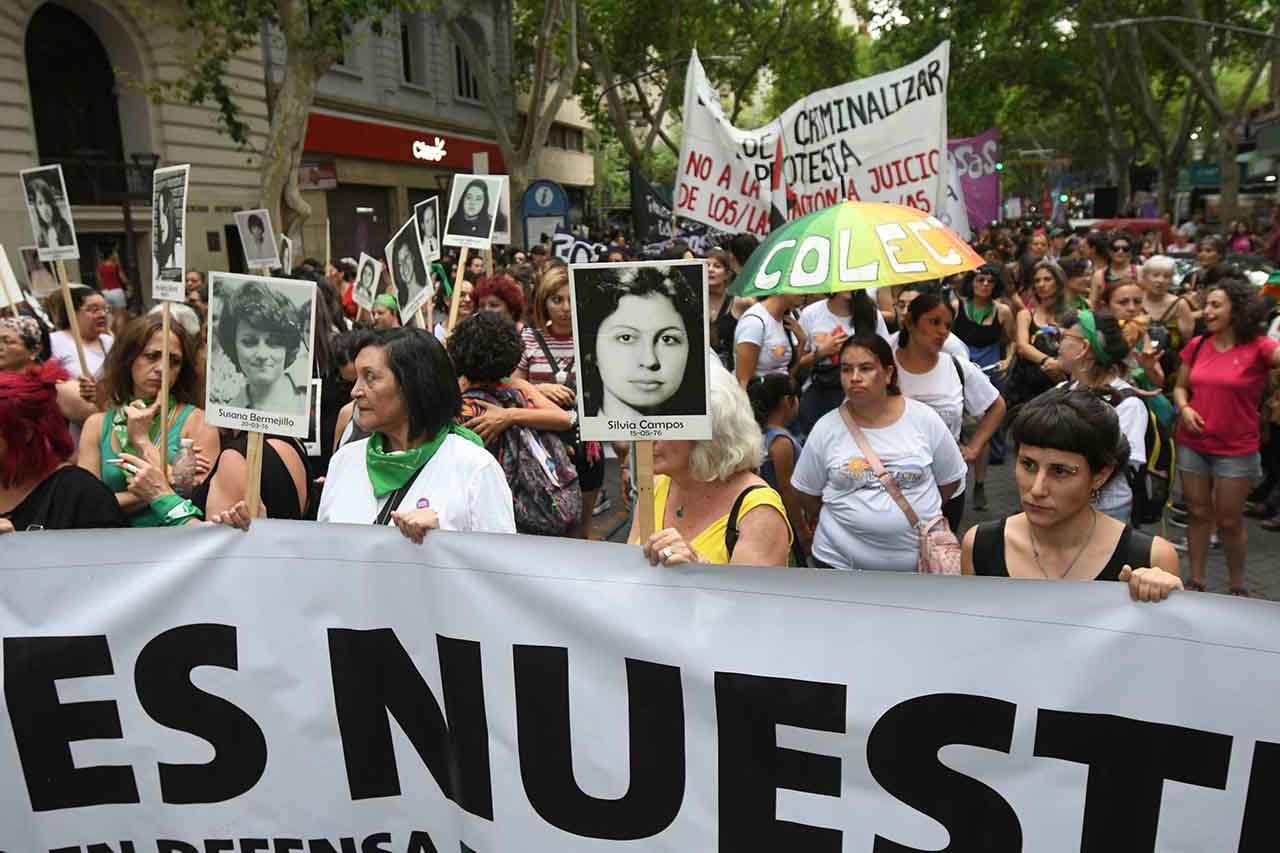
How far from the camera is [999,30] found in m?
26.8

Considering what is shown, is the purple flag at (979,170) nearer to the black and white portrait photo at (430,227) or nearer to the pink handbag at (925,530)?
the black and white portrait photo at (430,227)

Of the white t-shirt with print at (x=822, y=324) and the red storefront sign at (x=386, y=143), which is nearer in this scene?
the white t-shirt with print at (x=822, y=324)

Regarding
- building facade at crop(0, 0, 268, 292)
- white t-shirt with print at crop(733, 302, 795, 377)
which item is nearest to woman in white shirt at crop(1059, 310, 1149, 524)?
white t-shirt with print at crop(733, 302, 795, 377)

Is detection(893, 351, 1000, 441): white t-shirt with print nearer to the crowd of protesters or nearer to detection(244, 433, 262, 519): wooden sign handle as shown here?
the crowd of protesters

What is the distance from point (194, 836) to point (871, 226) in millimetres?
3095

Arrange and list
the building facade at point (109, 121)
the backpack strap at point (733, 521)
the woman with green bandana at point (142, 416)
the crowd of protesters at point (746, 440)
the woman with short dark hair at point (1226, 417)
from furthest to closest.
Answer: the building facade at point (109, 121)
the woman with short dark hair at point (1226, 417)
the woman with green bandana at point (142, 416)
the backpack strap at point (733, 521)
the crowd of protesters at point (746, 440)

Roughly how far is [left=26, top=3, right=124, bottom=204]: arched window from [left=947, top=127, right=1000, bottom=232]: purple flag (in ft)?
44.2

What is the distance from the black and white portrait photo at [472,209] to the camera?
18.7 feet

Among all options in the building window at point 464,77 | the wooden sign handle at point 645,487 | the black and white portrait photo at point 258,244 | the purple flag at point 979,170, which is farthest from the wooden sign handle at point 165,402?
the building window at point 464,77

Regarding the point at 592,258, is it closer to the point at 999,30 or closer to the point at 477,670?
the point at 477,670

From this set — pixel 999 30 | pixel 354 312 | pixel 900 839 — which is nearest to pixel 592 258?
pixel 354 312

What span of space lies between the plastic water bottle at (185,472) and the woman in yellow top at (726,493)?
1.62 m

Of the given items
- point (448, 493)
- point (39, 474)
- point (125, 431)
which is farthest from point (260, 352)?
point (125, 431)

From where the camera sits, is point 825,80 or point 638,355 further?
point 825,80
